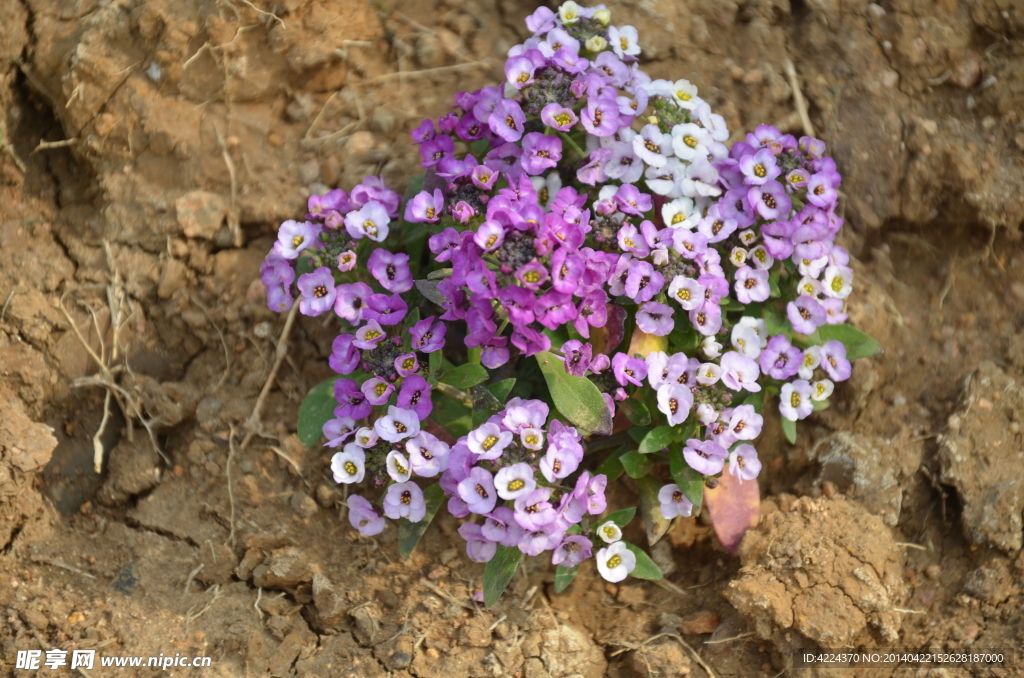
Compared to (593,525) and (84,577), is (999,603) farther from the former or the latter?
(84,577)

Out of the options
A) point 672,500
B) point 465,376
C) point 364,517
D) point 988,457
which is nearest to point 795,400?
point 672,500

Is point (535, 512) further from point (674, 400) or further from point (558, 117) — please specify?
point (558, 117)

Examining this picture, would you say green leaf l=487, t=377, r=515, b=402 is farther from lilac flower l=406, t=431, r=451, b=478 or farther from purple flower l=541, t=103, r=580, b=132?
purple flower l=541, t=103, r=580, b=132

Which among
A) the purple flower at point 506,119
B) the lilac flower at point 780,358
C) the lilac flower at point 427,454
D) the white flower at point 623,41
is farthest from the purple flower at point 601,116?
the lilac flower at point 427,454

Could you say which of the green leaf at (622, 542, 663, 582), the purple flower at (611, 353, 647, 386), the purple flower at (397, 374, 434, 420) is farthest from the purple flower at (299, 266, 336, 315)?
the green leaf at (622, 542, 663, 582)

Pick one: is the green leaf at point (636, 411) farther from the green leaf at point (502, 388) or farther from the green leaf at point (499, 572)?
the green leaf at point (499, 572)

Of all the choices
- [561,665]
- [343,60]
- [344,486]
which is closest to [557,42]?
[343,60]
